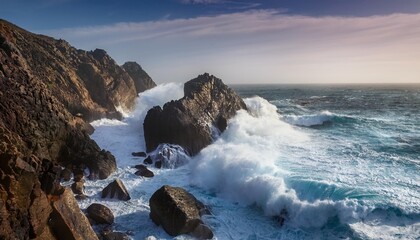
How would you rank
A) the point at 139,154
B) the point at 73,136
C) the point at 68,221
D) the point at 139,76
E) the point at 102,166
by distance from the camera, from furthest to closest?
the point at 139,76, the point at 139,154, the point at 73,136, the point at 102,166, the point at 68,221

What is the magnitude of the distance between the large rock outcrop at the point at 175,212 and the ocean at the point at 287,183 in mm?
378

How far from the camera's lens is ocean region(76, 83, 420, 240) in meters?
14.1

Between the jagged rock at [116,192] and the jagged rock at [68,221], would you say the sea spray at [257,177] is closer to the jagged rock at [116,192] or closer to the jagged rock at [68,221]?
the jagged rock at [116,192]

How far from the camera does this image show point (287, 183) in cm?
1781

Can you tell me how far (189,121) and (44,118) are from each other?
35.8 ft

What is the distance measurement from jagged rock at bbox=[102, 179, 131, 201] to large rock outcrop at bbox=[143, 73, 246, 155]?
8.18 metres

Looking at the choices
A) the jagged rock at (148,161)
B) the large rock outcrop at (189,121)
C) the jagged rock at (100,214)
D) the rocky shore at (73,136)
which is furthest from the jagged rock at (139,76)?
the jagged rock at (100,214)

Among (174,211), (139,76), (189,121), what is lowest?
(174,211)

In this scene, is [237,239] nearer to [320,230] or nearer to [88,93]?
[320,230]

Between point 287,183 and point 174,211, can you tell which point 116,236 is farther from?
point 287,183

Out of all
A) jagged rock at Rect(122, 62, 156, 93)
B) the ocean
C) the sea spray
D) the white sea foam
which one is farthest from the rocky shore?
jagged rock at Rect(122, 62, 156, 93)

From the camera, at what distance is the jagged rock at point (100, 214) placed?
45.8 ft

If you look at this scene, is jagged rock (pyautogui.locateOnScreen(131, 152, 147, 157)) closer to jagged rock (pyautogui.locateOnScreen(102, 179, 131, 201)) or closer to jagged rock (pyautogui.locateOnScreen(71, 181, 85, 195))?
jagged rock (pyautogui.locateOnScreen(71, 181, 85, 195))

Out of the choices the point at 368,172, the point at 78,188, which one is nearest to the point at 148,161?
the point at 78,188
